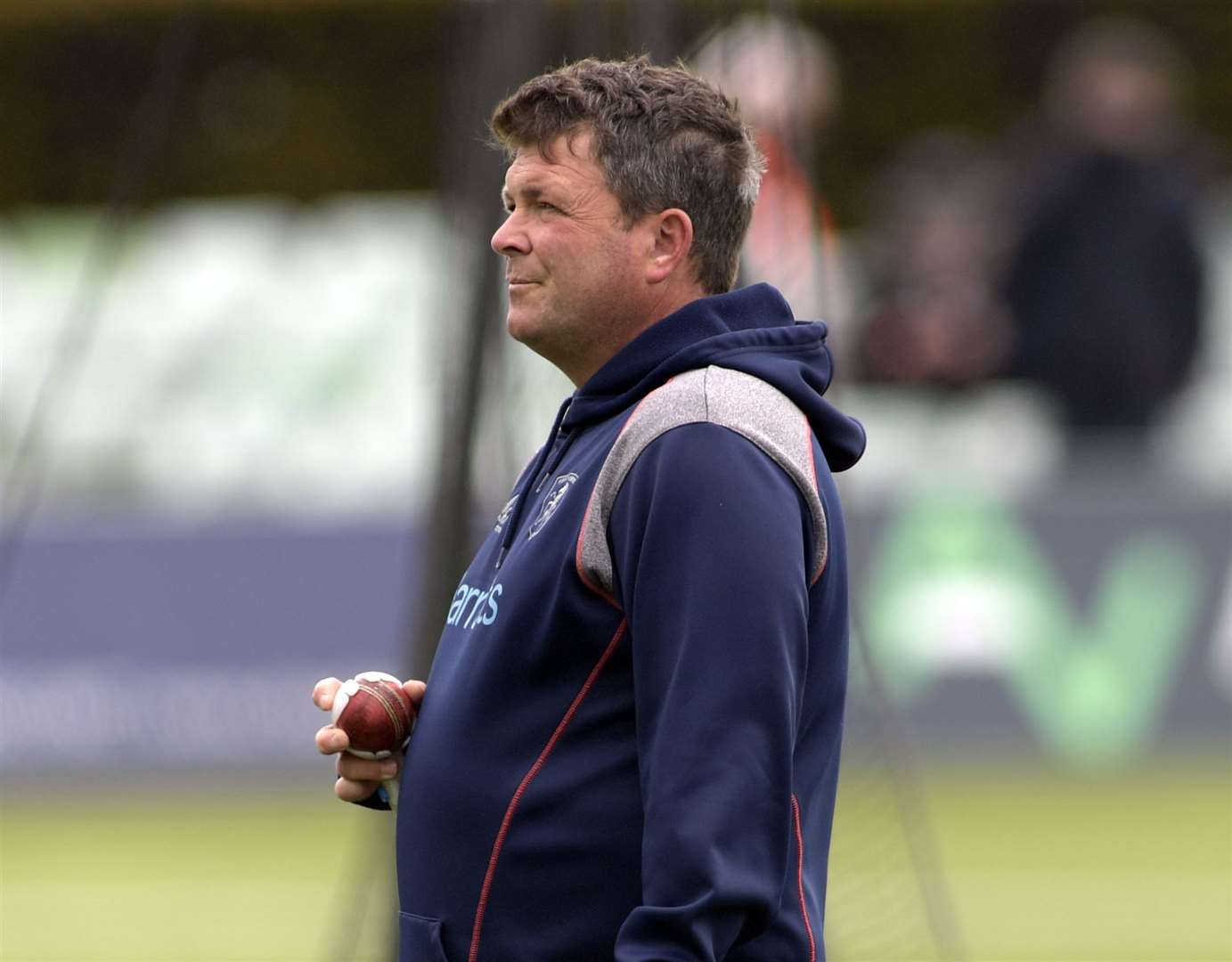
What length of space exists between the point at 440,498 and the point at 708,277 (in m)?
1.87

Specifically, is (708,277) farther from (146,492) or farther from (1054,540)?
(146,492)

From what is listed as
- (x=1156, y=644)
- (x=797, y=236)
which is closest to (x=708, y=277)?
(x=797, y=236)

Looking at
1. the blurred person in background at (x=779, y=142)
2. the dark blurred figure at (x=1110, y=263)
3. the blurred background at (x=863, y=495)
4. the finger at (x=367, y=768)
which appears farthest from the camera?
the dark blurred figure at (x=1110, y=263)

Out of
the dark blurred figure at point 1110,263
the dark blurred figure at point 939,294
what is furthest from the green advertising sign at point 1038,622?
the dark blurred figure at point 939,294

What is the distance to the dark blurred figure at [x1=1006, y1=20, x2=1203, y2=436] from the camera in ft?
31.9

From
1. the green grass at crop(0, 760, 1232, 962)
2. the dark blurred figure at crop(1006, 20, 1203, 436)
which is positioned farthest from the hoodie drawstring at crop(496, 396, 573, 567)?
the dark blurred figure at crop(1006, 20, 1203, 436)

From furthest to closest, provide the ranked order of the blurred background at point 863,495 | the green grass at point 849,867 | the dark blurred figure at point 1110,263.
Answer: the dark blurred figure at point 1110,263
the blurred background at point 863,495
the green grass at point 849,867

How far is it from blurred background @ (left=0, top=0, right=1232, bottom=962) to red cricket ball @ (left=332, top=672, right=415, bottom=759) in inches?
133

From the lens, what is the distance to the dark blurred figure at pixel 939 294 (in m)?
10.2

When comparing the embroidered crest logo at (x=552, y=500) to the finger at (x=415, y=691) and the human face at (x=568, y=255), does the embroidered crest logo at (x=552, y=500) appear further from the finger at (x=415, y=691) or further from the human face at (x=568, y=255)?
the finger at (x=415, y=691)

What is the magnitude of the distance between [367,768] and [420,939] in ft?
0.88

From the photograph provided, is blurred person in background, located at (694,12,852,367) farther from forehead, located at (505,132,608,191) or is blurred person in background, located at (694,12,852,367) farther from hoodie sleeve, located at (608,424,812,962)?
hoodie sleeve, located at (608,424,812,962)

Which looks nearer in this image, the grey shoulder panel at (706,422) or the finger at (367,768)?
the grey shoulder panel at (706,422)

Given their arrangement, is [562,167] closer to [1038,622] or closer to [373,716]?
[373,716]
